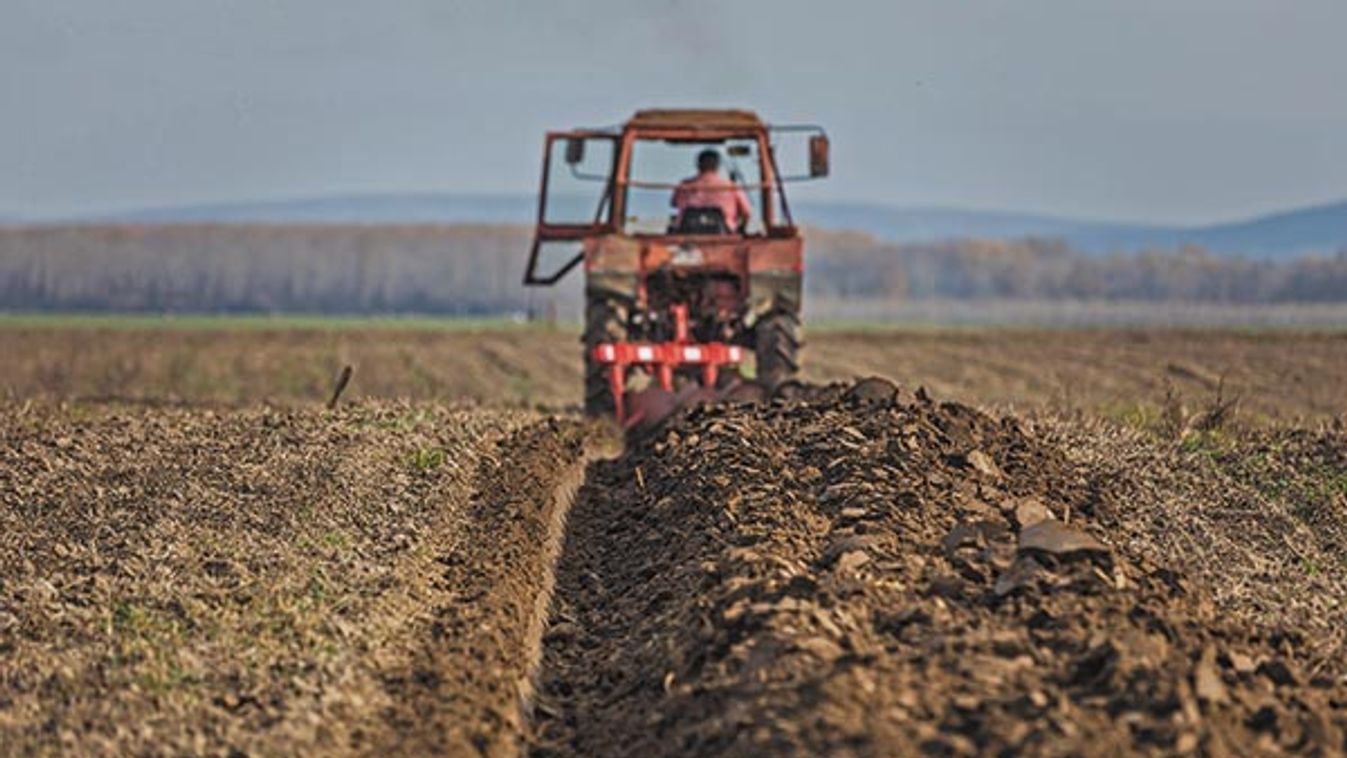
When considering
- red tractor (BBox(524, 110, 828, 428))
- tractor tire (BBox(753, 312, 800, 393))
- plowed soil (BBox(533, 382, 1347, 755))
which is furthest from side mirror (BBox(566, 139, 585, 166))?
plowed soil (BBox(533, 382, 1347, 755))

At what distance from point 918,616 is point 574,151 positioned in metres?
10.9

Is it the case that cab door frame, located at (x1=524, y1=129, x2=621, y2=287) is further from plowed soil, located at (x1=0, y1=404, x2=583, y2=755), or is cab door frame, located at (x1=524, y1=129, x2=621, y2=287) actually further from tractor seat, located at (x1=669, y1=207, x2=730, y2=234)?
plowed soil, located at (x1=0, y1=404, x2=583, y2=755)

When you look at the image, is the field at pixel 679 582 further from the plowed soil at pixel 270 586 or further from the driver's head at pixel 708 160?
the driver's head at pixel 708 160

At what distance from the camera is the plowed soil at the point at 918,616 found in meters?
6.75

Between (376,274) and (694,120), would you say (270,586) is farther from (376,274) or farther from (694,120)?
(376,274)

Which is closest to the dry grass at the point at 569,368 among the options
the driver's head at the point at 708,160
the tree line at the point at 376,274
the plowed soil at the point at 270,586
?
the driver's head at the point at 708,160

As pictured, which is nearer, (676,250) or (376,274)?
(676,250)

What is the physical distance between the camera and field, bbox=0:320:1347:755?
7.11 meters

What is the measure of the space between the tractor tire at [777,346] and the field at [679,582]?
7.22 feet

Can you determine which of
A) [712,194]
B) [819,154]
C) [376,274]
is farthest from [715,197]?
[376,274]

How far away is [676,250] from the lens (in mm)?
18297

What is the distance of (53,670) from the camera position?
310 inches

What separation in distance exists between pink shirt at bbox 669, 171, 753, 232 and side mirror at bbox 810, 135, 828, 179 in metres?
0.93

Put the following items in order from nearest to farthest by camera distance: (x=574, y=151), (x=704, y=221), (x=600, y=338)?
(x=600, y=338) → (x=574, y=151) → (x=704, y=221)
